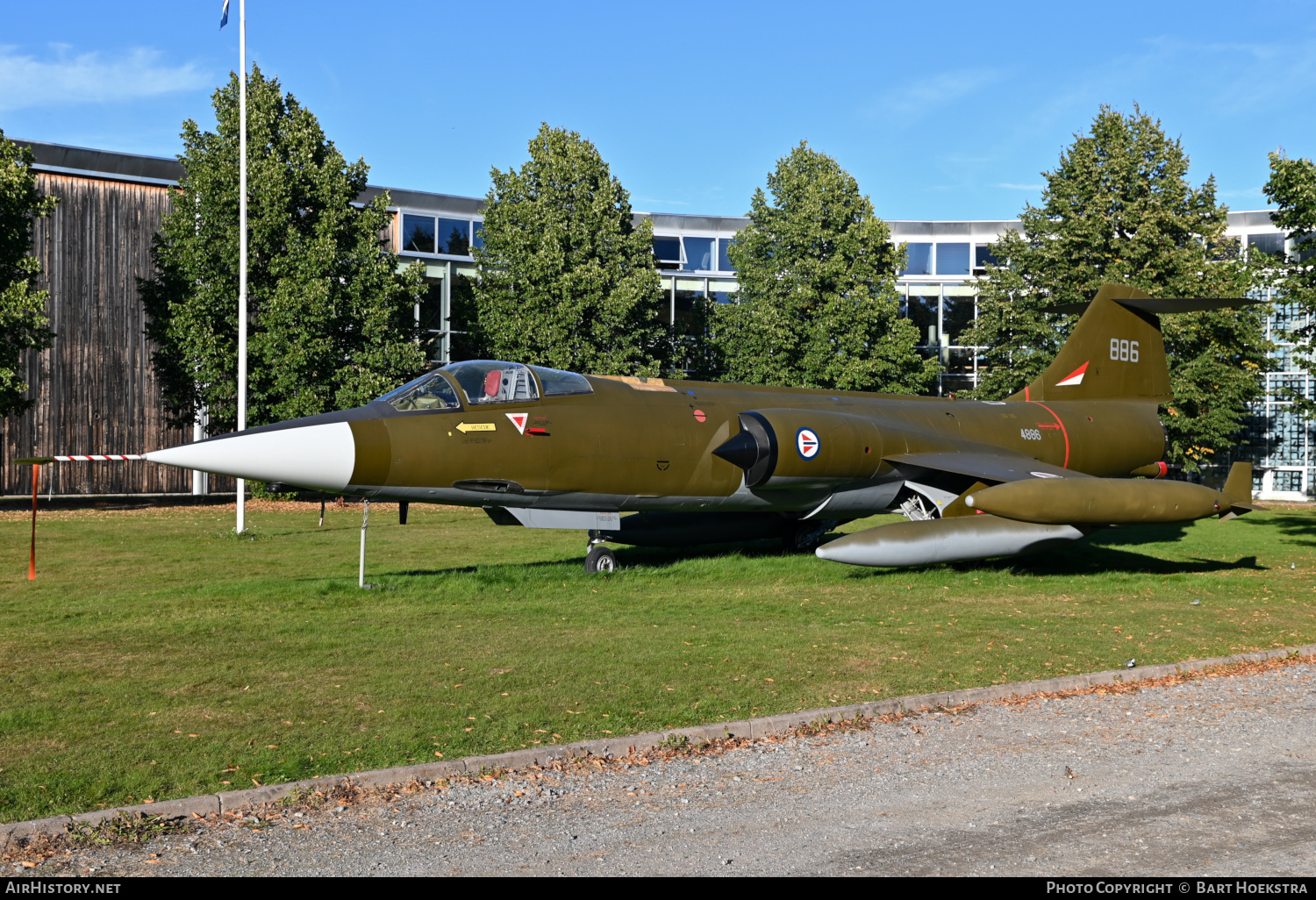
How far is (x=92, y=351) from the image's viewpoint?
35.1 m

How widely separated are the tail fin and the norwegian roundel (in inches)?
350

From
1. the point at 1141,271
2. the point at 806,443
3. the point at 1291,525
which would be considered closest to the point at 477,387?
the point at 806,443

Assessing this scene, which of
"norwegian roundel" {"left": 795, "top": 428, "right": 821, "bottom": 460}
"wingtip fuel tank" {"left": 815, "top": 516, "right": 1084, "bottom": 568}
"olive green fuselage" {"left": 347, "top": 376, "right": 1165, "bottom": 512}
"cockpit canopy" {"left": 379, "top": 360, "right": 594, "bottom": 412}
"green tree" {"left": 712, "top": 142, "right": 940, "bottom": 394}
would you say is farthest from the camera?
"green tree" {"left": 712, "top": 142, "right": 940, "bottom": 394}

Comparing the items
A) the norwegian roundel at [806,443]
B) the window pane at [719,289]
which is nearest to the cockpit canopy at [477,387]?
the norwegian roundel at [806,443]

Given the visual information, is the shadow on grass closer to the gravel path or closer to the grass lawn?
the grass lawn

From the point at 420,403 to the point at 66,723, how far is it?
7020mm

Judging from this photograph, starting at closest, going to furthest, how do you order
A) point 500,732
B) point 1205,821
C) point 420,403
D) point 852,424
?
1. point 1205,821
2. point 500,732
3. point 420,403
4. point 852,424

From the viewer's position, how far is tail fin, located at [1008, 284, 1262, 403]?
72.0 feet

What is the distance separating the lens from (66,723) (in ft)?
23.1

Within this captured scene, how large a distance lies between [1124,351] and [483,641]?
1732 cm

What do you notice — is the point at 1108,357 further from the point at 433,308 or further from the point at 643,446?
the point at 433,308

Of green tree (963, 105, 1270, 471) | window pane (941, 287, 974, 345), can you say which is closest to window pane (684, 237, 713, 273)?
window pane (941, 287, 974, 345)
